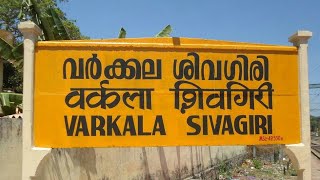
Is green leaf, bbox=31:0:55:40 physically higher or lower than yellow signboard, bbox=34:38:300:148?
higher

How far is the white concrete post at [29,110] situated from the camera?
4625 millimetres

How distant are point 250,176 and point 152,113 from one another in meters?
10.2

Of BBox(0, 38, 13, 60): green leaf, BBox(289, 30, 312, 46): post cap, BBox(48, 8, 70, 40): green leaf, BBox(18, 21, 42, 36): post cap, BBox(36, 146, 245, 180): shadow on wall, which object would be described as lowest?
BBox(36, 146, 245, 180): shadow on wall

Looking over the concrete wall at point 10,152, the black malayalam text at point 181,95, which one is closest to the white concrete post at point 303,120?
the black malayalam text at point 181,95

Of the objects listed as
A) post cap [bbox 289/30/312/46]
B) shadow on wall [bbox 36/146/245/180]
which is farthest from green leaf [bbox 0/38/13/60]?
post cap [bbox 289/30/312/46]

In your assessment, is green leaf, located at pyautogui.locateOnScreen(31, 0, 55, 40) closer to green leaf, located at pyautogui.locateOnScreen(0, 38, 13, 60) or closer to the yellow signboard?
green leaf, located at pyautogui.locateOnScreen(0, 38, 13, 60)

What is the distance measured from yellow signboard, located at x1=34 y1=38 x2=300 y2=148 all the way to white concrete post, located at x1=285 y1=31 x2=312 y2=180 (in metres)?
0.07

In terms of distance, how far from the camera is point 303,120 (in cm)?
505

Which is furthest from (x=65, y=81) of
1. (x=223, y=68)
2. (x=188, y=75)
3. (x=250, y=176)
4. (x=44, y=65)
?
(x=250, y=176)

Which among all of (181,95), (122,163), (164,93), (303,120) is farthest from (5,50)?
(303,120)

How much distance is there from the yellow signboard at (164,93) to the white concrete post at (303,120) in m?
0.07

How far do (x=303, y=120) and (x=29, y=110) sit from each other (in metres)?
3.09

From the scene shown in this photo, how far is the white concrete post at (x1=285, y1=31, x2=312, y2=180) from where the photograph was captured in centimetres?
496

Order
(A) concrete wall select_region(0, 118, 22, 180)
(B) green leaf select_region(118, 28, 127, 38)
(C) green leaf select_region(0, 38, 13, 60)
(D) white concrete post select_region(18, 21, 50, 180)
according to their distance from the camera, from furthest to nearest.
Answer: (B) green leaf select_region(118, 28, 127, 38)
(C) green leaf select_region(0, 38, 13, 60)
(A) concrete wall select_region(0, 118, 22, 180)
(D) white concrete post select_region(18, 21, 50, 180)
